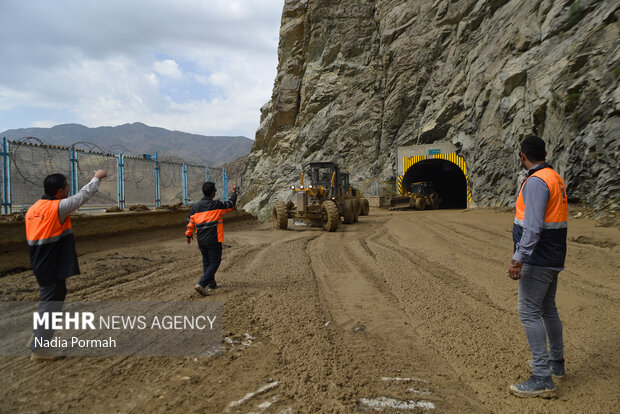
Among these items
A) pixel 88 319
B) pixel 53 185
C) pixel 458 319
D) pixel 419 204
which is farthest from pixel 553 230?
pixel 419 204

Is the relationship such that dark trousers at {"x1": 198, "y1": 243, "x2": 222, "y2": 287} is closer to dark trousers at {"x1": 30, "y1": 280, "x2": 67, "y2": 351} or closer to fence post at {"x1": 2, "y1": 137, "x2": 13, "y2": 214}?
dark trousers at {"x1": 30, "y1": 280, "x2": 67, "y2": 351}

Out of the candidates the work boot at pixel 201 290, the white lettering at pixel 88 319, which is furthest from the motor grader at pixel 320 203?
the white lettering at pixel 88 319

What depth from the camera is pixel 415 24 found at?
31703mm

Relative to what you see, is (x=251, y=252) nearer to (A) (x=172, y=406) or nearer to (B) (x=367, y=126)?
(A) (x=172, y=406)

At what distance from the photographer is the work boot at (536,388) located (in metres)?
2.87

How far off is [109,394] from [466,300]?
14.8 feet

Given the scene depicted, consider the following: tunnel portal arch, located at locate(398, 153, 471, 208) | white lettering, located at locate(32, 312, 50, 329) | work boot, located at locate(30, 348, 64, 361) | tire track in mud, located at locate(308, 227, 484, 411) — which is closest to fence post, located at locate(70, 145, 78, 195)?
tire track in mud, located at locate(308, 227, 484, 411)

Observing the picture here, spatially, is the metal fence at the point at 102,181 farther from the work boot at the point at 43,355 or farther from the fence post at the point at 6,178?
the work boot at the point at 43,355

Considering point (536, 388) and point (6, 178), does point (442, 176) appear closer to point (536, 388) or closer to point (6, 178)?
point (6, 178)

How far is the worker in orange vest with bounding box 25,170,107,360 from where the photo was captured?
11.9 ft

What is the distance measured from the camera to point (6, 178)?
9.51m

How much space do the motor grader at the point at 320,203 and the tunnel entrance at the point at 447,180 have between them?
18874 millimetres

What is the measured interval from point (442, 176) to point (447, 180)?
0.97 m

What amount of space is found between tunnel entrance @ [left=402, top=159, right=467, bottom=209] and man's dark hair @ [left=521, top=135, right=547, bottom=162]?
101 ft
